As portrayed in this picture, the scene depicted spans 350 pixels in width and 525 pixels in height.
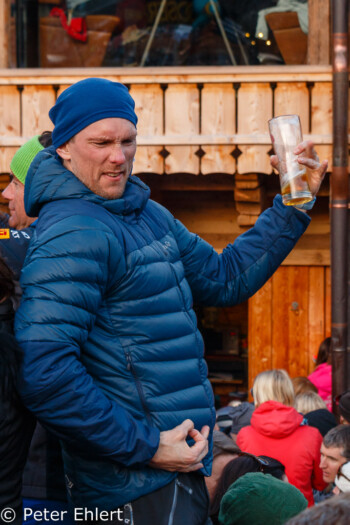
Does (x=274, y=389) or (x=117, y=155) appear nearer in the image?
(x=117, y=155)

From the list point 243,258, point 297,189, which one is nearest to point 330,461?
point 243,258

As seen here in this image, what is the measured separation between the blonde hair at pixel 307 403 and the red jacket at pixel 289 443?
1062 millimetres

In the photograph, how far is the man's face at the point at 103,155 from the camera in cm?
204

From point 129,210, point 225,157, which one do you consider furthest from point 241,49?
point 129,210

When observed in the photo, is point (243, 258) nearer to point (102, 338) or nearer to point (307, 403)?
point (102, 338)

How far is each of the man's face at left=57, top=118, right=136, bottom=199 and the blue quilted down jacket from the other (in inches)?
1.0

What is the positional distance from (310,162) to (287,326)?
539 centimetres

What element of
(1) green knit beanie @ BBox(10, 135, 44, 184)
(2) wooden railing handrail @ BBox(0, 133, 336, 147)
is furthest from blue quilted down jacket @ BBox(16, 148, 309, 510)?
(2) wooden railing handrail @ BBox(0, 133, 336, 147)

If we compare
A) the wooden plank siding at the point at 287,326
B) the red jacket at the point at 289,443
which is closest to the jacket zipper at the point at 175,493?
the red jacket at the point at 289,443

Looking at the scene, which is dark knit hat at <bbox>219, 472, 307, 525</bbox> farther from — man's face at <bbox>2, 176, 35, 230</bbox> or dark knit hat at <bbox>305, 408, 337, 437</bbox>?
dark knit hat at <bbox>305, 408, 337, 437</bbox>

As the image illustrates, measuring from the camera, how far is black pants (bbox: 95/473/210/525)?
1.99 meters

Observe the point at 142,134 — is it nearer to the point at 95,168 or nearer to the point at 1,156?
the point at 1,156

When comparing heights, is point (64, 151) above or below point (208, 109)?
below

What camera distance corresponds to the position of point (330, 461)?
3.95 meters
